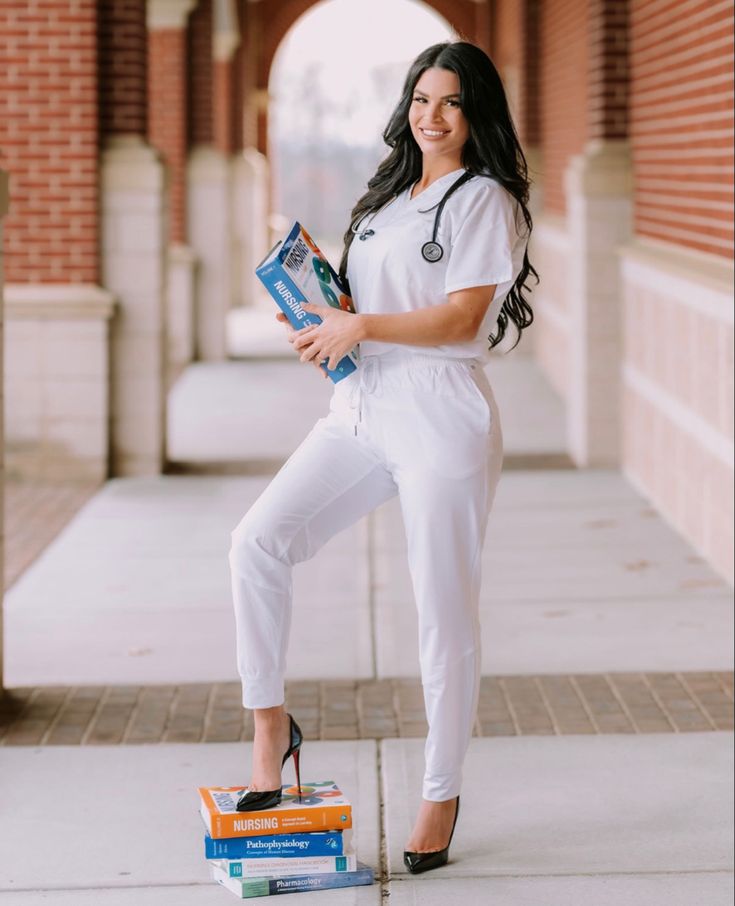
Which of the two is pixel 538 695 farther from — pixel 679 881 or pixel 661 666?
pixel 679 881

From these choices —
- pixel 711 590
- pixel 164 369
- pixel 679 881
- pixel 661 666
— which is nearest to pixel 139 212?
pixel 164 369

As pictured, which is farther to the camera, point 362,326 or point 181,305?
point 181,305

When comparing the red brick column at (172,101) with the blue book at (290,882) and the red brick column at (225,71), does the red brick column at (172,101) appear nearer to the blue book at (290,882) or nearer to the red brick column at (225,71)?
the red brick column at (225,71)

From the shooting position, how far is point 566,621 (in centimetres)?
677

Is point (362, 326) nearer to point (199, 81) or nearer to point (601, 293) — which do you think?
point (601, 293)

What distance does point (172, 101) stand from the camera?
17.2 metres

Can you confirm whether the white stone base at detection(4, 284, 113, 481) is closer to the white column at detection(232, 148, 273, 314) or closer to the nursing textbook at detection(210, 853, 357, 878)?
the nursing textbook at detection(210, 853, 357, 878)

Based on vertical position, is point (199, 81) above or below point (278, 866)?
above

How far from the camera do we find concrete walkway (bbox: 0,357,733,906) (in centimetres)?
429

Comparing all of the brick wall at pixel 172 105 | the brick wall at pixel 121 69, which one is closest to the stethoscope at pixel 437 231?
the brick wall at pixel 121 69

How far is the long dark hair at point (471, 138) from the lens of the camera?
3.91 m

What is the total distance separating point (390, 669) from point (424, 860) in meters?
1.97

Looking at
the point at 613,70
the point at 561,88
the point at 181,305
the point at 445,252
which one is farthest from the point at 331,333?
the point at 181,305

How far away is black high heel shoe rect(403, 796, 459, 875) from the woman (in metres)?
0.23
